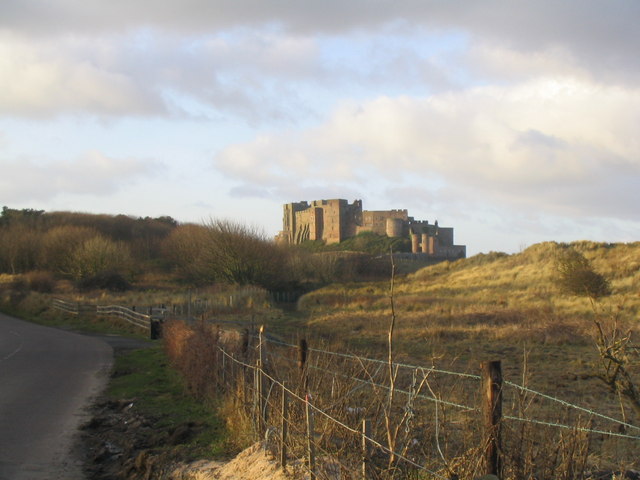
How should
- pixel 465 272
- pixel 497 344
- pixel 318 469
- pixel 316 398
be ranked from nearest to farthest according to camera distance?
pixel 318 469 < pixel 316 398 < pixel 497 344 < pixel 465 272

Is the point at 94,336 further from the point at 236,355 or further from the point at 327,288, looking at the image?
the point at 327,288

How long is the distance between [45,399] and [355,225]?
107 metres

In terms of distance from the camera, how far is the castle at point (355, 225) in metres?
112

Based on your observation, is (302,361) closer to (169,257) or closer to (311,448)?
(311,448)

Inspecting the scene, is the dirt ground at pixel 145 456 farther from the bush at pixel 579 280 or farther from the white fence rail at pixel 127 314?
the bush at pixel 579 280

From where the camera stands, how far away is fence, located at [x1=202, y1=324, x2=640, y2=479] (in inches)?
175

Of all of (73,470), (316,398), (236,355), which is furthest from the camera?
(236,355)

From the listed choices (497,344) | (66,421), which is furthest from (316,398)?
(497,344)

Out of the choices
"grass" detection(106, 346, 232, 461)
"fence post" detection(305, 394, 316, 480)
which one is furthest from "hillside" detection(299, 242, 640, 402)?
"grass" detection(106, 346, 232, 461)

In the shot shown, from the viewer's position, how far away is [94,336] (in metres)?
31.1

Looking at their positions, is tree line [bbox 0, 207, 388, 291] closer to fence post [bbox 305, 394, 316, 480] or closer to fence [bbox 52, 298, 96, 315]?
fence [bbox 52, 298, 96, 315]

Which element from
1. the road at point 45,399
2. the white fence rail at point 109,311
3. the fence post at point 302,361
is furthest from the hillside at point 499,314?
the white fence rail at point 109,311

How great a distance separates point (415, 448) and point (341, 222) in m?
113

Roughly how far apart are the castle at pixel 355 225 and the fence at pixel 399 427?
335 ft
